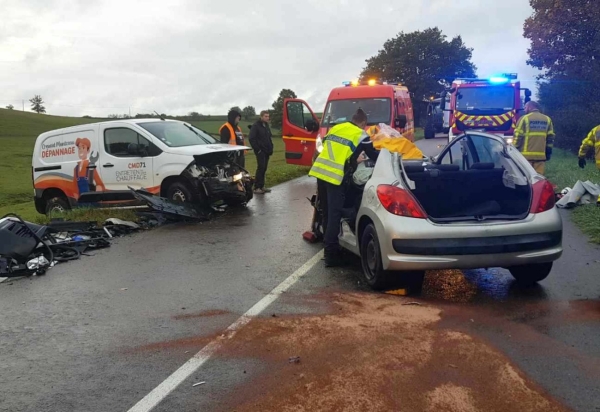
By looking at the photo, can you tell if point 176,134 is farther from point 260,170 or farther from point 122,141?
point 260,170

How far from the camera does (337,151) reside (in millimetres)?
6480

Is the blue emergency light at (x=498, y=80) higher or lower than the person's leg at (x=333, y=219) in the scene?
higher

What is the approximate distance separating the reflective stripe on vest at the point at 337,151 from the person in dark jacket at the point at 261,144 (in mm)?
7418

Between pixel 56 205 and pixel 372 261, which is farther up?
pixel 372 261

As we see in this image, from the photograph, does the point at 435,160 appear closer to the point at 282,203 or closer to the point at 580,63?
the point at 282,203

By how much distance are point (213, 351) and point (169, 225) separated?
20.1 ft

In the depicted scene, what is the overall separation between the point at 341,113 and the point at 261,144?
255cm

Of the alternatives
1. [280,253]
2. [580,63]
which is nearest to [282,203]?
[280,253]

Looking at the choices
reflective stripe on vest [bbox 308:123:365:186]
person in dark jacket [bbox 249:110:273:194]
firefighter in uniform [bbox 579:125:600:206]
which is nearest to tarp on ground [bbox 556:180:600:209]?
firefighter in uniform [bbox 579:125:600:206]

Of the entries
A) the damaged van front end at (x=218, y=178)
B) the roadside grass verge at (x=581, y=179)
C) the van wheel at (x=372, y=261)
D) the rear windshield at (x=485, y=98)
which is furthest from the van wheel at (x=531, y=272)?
the rear windshield at (x=485, y=98)

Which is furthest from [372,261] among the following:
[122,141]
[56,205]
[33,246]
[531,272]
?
[56,205]

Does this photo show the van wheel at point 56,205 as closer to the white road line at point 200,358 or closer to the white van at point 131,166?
the white van at point 131,166

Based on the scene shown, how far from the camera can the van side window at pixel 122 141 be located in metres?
11.0

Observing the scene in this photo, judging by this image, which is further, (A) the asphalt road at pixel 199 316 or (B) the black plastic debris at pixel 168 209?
(B) the black plastic debris at pixel 168 209
